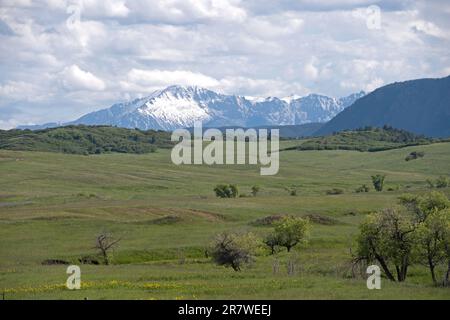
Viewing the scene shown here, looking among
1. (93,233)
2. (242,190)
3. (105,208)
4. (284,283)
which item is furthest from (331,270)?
(242,190)

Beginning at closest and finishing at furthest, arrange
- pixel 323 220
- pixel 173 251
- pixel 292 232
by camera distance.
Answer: pixel 173 251
pixel 292 232
pixel 323 220

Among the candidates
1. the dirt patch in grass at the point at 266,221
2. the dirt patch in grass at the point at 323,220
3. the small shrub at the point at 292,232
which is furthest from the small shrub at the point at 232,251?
the dirt patch in grass at the point at 323,220

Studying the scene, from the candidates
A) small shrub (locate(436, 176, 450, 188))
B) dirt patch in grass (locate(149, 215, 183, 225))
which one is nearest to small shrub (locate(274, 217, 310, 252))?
dirt patch in grass (locate(149, 215, 183, 225))

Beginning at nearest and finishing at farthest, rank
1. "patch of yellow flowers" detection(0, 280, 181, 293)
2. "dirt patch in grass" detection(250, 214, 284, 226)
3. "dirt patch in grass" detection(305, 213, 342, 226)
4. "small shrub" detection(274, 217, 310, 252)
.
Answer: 1. "patch of yellow flowers" detection(0, 280, 181, 293)
2. "small shrub" detection(274, 217, 310, 252)
3. "dirt patch in grass" detection(250, 214, 284, 226)
4. "dirt patch in grass" detection(305, 213, 342, 226)

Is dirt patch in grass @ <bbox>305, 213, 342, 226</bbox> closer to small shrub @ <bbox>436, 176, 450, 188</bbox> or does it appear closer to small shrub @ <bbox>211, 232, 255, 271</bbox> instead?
small shrub @ <bbox>211, 232, 255, 271</bbox>

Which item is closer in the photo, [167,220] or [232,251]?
[232,251]

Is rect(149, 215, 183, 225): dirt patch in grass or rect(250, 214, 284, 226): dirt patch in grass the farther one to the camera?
rect(149, 215, 183, 225): dirt patch in grass

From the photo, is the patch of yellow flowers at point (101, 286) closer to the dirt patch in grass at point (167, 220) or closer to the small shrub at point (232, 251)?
the small shrub at point (232, 251)

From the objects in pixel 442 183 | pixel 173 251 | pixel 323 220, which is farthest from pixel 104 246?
pixel 442 183

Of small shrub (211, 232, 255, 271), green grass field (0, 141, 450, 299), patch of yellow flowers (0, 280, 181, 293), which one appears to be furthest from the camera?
small shrub (211, 232, 255, 271)

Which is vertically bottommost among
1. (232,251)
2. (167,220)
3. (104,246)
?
(104,246)

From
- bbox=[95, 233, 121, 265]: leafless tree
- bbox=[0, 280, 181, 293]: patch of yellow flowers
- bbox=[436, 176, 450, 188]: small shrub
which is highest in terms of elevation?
bbox=[436, 176, 450, 188]: small shrub

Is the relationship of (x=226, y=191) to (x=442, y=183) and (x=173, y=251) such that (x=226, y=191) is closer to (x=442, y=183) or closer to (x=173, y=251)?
(x=442, y=183)
